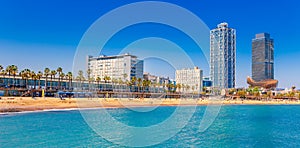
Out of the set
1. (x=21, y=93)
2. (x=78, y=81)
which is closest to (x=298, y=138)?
(x=21, y=93)

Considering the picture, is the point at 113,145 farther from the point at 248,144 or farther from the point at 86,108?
the point at 86,108

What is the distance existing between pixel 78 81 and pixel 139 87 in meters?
24.6

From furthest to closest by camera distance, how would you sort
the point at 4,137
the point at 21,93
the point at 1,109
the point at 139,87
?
the point at 139,87 → the point at 21,93 → the point at 1,109 → the point at 4,137

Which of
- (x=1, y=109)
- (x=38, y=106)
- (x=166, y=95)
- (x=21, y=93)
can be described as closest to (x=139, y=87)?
(x=166, y=95)

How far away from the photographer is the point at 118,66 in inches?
5763

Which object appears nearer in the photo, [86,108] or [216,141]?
[216,141]

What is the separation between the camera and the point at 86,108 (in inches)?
2116

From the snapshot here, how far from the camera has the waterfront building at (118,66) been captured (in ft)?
463

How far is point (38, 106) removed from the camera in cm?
4888

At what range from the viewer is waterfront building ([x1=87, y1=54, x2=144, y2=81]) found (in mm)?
141125

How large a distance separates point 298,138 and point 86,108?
3751cm

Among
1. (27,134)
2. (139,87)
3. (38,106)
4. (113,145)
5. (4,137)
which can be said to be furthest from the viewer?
(139,87)

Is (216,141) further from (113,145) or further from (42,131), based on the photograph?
(42,131)

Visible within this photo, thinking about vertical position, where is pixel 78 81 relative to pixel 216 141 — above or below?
above
